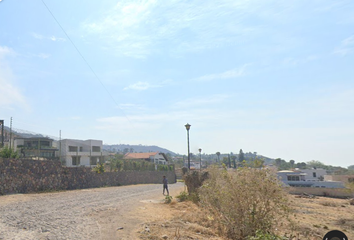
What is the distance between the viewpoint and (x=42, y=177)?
20.1 meters

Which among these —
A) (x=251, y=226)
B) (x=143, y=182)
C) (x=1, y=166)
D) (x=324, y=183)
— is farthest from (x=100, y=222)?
(x=324, y=183)

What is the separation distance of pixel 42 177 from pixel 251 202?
17.3 meters

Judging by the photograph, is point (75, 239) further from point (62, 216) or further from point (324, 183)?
point (324, 183)

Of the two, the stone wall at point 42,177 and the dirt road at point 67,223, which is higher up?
the stone wall at point 42,177

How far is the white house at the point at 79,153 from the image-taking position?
2670 cm

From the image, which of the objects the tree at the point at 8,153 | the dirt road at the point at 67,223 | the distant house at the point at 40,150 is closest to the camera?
the dirt road at the point at 67,223

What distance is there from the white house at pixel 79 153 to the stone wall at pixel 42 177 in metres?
1.98

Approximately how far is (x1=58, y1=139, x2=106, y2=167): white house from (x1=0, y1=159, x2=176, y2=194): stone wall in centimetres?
198

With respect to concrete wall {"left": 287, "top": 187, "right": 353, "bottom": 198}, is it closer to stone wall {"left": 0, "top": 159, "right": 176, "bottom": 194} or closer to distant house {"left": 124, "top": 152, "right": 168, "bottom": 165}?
stone wall {"left": 0, "top": 159, "right": 176, "bottom": 194}

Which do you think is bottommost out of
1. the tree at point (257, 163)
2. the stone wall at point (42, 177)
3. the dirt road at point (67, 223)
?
the dirt road at point (67, 223)

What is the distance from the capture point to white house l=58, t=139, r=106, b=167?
87.6ft

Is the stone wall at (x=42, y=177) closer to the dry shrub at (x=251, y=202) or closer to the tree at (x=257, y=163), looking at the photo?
the dry shrub at (x=251, y=202)

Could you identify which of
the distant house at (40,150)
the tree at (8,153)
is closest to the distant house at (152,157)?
the distant house at (40,150)

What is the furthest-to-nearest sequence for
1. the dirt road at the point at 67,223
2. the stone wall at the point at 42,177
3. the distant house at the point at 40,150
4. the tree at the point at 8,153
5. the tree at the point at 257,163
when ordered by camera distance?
the distant house at the point at 40,150, the tree at the point at 8,153, the stone wall at the point at 42,177, the tree at the point at 257,163, the dirt road at the point at 67,223
